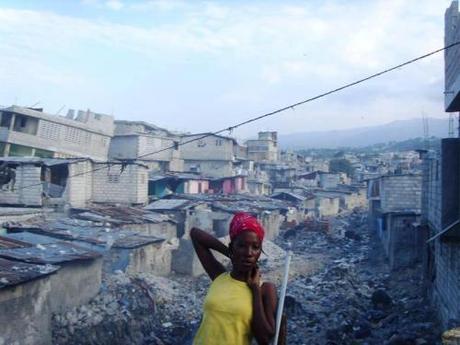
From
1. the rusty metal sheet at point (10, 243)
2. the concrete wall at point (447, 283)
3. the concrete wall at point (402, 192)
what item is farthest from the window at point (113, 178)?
the concrete wall at point (447, 283)

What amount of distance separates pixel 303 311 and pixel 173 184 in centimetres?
2157

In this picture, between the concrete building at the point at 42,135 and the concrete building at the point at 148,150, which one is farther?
the concrete building at the point at 148,150

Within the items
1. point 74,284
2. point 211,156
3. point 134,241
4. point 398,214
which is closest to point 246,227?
point 74,284

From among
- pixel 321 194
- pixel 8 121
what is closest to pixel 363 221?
pixel 321 194

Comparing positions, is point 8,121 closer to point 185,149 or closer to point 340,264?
point 185,149

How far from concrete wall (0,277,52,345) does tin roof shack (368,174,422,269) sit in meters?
11.3

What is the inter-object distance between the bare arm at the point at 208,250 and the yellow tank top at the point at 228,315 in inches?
16.4

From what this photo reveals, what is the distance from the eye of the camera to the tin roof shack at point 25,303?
346 inches

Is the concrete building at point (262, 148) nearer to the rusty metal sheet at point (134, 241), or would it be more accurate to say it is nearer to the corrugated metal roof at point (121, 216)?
the corrugated metal roof at point (121, 216)

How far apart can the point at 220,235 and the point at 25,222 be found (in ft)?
30.0

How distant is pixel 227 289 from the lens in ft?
8.80

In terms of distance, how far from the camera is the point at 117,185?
24641 millimetres

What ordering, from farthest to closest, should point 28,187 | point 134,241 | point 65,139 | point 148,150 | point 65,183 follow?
point 148,150, point 65,139, point 65,183, point 28,187, point 134,241

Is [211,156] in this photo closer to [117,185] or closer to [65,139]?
[65,139]
